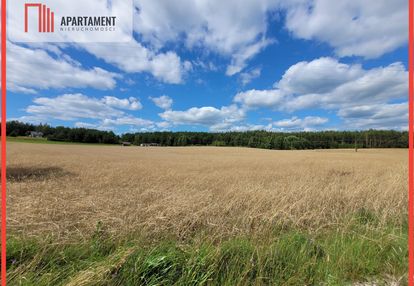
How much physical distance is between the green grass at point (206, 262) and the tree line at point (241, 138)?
287 feet

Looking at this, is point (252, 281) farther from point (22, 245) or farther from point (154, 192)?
point (154, 192)

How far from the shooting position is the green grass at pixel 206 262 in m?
2.62

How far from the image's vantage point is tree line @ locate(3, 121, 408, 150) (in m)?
84.5

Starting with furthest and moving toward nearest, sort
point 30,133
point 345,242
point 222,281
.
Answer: point 30,133, point 345,242, point 222,281

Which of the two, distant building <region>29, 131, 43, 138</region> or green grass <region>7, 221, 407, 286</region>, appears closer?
green grass <region>7, 221, 407, 286</region>

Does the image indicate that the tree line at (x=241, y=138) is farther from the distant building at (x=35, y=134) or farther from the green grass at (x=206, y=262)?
the green grass at (x=206, y=262)

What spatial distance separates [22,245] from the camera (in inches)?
125

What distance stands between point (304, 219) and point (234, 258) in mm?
2429

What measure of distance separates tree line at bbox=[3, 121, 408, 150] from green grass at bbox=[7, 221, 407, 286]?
87.6m

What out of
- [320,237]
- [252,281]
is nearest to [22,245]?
[252,281]

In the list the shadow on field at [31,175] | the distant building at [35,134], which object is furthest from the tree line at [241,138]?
the shadow on field at [31,175]

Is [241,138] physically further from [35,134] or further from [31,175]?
[31,175]

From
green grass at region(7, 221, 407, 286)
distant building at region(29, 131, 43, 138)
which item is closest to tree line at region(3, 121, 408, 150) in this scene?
distant building at region(29, 131, 43, 138)

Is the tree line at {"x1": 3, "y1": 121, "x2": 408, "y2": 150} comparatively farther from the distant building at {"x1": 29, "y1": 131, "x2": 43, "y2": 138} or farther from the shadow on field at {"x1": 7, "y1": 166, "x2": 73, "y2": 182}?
the shadow on field at {"x1": 7, "y1": 166, "x2": 73, "y2": 182}
